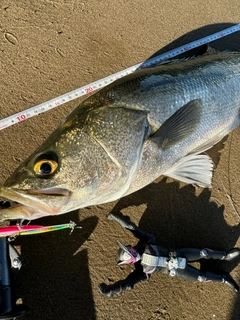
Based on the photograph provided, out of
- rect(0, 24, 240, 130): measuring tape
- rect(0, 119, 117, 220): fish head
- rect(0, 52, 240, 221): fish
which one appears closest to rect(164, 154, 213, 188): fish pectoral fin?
rect(0, 52, 240, 221): fish

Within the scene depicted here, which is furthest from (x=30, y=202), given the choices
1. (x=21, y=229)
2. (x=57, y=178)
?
(x=21, y=229)

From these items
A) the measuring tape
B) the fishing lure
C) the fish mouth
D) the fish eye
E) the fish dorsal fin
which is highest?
the measuring tape

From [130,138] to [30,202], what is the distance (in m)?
0.67

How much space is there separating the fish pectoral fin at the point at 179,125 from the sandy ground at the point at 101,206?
2.33 ft

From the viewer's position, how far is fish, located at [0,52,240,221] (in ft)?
5.73

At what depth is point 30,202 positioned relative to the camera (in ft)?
5.57

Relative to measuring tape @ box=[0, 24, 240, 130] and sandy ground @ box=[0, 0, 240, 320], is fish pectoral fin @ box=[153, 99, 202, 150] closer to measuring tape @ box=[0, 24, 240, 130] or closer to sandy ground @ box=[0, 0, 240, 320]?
sandy ground @ box=[0, 0, 240, 320]

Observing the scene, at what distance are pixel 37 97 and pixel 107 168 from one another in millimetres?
1150

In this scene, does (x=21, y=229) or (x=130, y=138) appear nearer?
(x=130, y=138)

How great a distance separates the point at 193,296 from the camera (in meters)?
2.69

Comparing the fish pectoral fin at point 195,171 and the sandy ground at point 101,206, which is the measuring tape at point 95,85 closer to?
the sandy ground at point 101,206

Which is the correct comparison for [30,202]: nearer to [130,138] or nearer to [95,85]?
[130,138]

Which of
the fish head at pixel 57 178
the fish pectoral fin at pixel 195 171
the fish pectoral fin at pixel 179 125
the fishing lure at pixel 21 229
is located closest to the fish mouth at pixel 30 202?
the fish head at pixel 57 178

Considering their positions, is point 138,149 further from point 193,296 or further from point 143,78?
point 193,296
